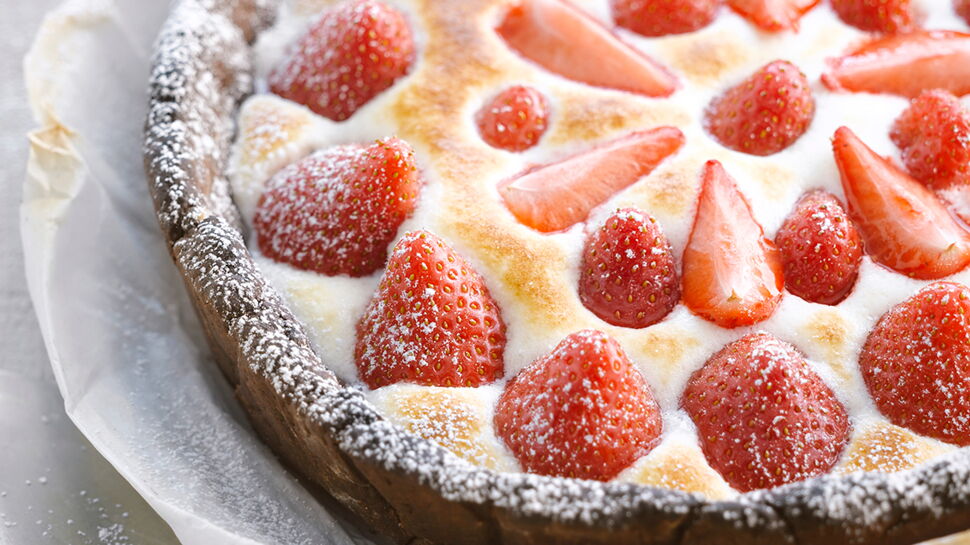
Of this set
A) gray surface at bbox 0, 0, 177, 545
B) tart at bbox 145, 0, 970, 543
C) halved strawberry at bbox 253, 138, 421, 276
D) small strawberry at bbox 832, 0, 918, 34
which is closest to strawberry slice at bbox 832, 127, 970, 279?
tart at bbox 145, 0, 970, 543

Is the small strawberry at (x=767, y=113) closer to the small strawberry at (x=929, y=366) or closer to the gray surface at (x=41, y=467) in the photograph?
the small strawberry at (x=929, y=366)

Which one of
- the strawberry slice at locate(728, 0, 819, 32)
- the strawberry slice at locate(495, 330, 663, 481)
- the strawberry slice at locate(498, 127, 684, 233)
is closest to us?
the strawberry slice at locate(495, 330, 663, 481)

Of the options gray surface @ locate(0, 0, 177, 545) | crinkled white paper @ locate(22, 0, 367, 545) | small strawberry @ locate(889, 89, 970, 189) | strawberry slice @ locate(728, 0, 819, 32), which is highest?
strawberry slice @ locate(728, 0, 819, 32)

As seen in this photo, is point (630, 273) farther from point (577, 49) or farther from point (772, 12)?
point (772, 12)

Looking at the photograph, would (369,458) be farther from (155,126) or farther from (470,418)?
(155,126)

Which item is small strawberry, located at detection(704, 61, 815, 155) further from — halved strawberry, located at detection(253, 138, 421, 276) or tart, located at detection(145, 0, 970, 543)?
halved strawberry, located at detection(253, 138, 421, 276)

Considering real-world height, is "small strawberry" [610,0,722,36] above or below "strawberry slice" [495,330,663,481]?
above

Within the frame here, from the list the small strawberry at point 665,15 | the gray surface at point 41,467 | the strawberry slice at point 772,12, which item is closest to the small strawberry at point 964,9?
the strawberry slice at point 772,12
